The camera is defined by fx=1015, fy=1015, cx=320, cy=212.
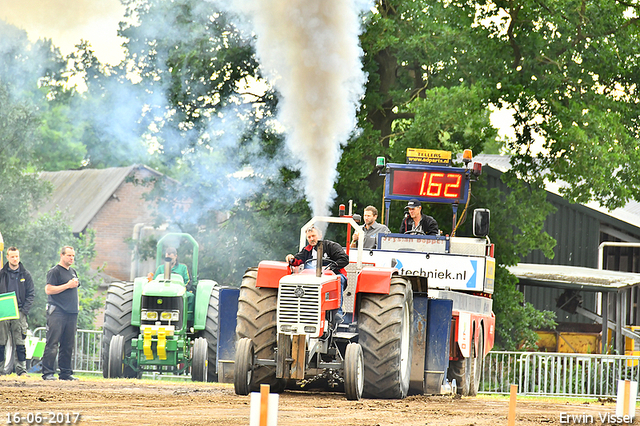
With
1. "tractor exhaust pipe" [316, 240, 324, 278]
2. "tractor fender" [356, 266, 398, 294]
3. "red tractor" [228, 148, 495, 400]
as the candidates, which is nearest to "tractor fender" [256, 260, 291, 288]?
"red tractor" [228, 148, 495, 400]

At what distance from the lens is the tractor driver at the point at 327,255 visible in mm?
10719

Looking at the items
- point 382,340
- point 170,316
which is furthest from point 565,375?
point 382,340

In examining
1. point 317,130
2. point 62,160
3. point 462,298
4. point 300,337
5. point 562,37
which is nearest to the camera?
point 300,337

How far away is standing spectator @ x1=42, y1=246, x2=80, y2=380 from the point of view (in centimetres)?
1364

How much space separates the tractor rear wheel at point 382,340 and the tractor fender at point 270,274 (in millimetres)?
901

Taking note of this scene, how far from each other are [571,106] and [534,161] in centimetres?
195

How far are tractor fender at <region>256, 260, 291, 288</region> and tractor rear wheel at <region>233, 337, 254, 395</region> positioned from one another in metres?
0.63

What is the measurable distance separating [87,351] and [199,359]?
5.49 meters

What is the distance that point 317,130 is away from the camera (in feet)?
52.4

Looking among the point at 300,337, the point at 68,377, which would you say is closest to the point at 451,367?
the point at 300,337

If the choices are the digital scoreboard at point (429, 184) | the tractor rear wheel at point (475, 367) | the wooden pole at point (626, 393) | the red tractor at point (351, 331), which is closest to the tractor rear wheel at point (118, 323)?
the red tractor at point (351, 331)

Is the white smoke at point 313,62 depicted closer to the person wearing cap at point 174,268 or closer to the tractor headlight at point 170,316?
the person wearing cap at point 174,268

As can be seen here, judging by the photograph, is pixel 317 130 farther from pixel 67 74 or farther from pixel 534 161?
pixel 534 161

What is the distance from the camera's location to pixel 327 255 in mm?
11102
